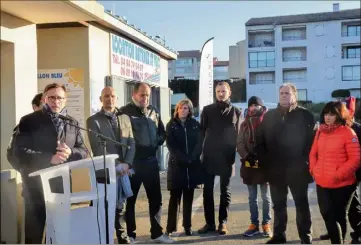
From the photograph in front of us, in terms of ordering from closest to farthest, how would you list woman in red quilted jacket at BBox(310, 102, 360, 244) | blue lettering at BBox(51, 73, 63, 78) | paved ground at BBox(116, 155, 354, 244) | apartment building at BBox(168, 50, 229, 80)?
1. woman in red quilted jacket at BBox(310, 102, 360, 244)
2. paved ground at BBox(116, 155, 354, 244)
3. blue lettering at BBox(51, 73, 63, 78)
4. apartment building at BBox(168, 50, 229, 80)

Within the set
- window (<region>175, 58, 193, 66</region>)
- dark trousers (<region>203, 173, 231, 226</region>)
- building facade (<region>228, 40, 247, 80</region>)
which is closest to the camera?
dark trousers (<region>203, 173, 231, 226</region>)

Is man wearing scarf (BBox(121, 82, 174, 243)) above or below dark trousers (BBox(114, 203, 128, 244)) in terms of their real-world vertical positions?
above

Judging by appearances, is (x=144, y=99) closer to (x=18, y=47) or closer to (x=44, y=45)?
(x=18, y=47)

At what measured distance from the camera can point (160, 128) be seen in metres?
5.30

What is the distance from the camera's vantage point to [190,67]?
10578 mm

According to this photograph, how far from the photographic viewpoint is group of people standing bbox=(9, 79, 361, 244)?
13.6 ft

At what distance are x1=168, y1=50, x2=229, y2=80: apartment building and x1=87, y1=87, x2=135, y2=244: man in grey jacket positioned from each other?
163 inches

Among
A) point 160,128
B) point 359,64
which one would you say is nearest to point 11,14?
point 160,128

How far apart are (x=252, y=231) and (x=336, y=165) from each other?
158 cm

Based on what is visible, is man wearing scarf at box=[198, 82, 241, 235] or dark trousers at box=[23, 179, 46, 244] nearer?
dark trousers at box=[23, 179, 46, 244]

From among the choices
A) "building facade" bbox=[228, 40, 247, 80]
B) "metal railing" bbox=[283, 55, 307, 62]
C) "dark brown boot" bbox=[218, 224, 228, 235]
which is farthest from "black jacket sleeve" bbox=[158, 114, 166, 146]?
"metal railing" bbox=[283, 55, 307, 62]

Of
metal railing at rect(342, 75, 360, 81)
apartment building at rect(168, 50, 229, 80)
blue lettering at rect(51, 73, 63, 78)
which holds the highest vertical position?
metal railing at rect(342, 75, 360, 81)

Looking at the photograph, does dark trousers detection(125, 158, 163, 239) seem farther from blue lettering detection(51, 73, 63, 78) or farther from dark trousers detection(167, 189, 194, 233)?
blue lettering detection(51, 73, 63, 78)

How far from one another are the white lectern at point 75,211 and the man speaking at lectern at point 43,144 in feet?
0.97
